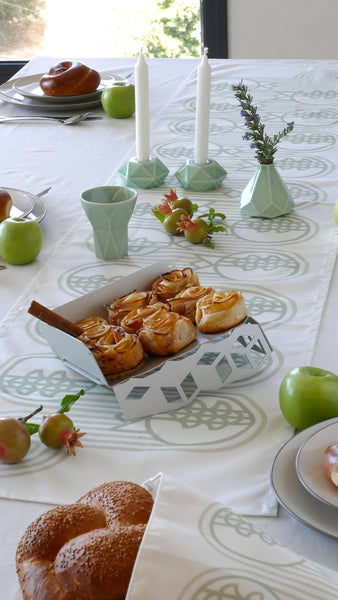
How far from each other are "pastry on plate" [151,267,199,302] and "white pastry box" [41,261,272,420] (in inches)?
3.5

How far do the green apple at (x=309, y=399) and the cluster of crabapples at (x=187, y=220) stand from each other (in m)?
0.51

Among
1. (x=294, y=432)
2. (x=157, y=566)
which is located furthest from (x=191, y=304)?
(x=157, y=566)

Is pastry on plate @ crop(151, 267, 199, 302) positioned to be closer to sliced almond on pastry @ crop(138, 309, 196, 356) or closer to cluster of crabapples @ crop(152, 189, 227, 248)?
sliced almond on pastry @ crop(138, 309, 196, 356)

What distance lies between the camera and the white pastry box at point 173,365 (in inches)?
32.5

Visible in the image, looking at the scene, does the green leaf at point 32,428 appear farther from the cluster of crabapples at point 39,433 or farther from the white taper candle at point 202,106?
the white taper candle at point 202,106

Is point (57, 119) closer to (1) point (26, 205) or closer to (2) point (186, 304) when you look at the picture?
(1) point (26, 205)

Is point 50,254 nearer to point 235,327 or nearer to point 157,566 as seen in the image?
point 235,327

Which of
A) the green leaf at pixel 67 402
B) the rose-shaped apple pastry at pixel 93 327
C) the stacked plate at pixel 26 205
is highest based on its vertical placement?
the rose-shaped apple pastry at pixel 93 327

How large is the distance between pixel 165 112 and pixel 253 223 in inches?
27.9

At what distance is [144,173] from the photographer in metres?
1.49

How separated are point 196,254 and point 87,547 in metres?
0.78

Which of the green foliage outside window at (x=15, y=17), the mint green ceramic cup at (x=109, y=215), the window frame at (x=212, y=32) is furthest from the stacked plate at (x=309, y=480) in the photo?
the green foliage outside window at (x=15, y=17)

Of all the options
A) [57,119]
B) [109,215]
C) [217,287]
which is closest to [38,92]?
[57,119]

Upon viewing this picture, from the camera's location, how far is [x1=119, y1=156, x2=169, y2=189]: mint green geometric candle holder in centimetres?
149
